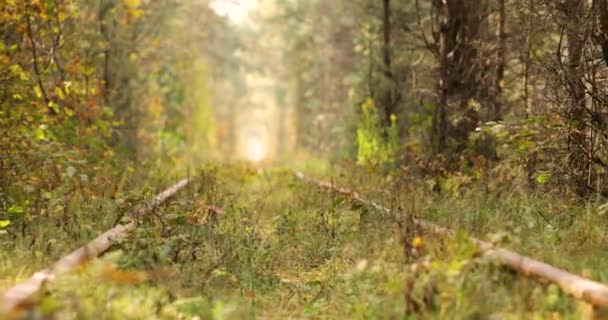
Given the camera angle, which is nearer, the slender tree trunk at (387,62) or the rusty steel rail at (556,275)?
the rusty steel rail at (556,275)

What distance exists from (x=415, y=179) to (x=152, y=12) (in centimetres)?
1052

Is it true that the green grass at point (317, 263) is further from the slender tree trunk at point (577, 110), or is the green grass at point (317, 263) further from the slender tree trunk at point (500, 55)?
the slender tree trunk at point (500, 55)

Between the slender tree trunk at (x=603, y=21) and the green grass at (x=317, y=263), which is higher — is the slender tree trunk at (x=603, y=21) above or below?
above

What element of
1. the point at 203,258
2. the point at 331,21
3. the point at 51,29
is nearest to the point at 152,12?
the point at 51,29

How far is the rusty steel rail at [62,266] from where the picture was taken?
11.1 feet

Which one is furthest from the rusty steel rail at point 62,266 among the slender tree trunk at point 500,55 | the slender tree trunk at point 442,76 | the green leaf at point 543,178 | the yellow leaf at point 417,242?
the slender tree trunk at point 500,55

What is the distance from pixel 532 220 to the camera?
613cm

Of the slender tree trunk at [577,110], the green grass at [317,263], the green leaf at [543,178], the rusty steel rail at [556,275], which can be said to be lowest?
the green grass at [317,263]

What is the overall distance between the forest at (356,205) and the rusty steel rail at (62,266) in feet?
0.08

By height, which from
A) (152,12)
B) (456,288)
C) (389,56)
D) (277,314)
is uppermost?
(152,12)

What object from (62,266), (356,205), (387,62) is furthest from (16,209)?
(387,62)

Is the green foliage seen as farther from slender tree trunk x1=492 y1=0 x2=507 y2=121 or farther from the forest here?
slender tree trunk x1=492 y1=0 x2=507 y2=121

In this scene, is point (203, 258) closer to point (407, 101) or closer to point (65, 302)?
point (65, 302)

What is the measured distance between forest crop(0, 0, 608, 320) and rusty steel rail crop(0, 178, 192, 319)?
24 mm
